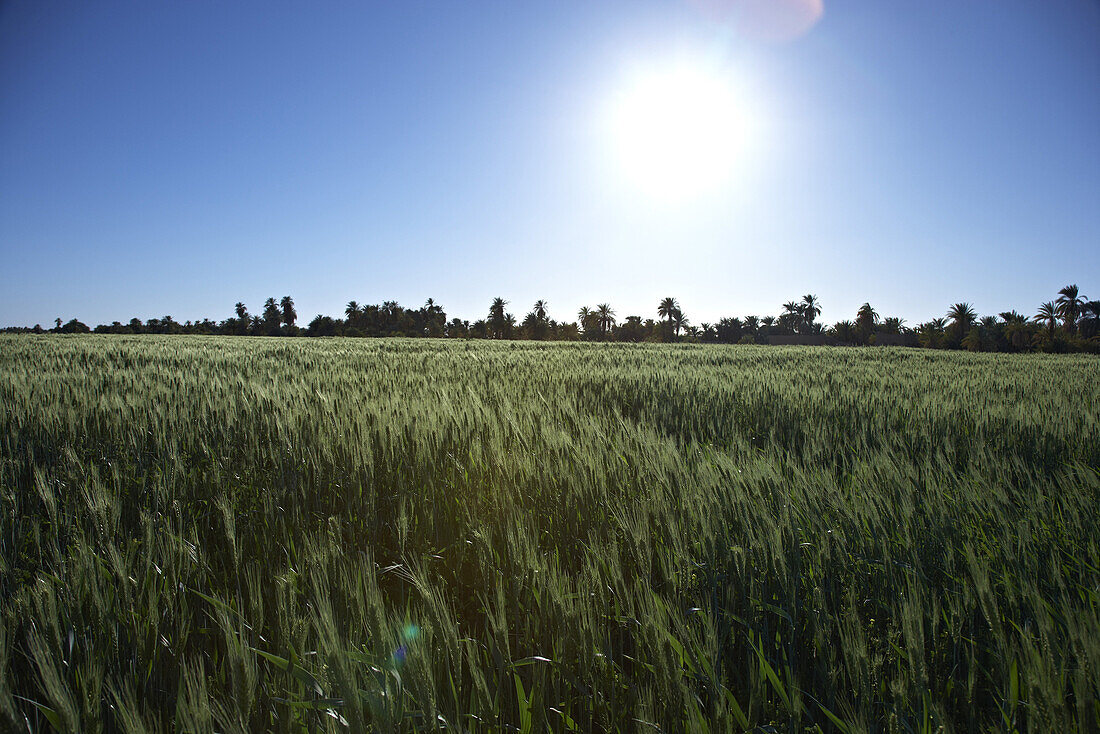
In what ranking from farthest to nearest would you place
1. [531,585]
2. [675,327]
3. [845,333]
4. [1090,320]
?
[675,327], [845,333], [1090,320], [531,585]

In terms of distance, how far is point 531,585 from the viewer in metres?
1.40

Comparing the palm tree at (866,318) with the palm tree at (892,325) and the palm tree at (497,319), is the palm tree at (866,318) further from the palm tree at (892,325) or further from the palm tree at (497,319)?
the palm tree at (497,319)

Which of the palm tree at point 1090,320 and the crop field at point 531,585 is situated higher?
the palm tree at point 1090,320

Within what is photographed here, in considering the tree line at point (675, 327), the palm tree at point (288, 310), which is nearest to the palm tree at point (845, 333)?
the tree line at point (675, 327)

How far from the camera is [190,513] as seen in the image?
197 centimetres

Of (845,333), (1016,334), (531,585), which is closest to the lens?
(531,585)

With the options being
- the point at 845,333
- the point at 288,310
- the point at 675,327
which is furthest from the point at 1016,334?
the point at 288,310

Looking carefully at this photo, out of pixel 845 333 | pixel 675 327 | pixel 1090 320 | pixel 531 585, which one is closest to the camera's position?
pixel 531 585

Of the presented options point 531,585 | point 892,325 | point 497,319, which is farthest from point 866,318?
point 531,585

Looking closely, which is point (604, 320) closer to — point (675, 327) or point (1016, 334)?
point (675, 327)

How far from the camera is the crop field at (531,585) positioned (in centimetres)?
91

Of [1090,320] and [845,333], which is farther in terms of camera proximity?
[845,333]

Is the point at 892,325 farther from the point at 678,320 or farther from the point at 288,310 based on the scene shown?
the point at 288,310

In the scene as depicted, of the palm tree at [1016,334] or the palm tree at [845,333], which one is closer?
the palm tree at [1016,334]
